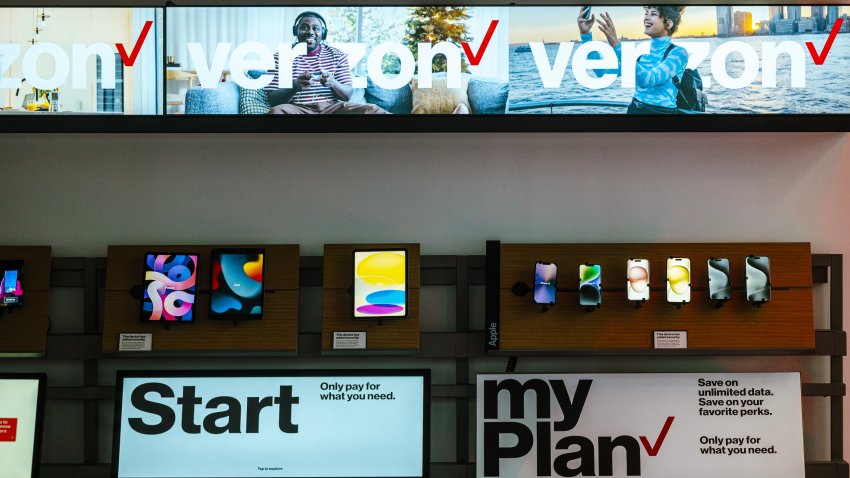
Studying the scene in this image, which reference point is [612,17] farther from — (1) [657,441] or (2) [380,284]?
(1) [657,441]

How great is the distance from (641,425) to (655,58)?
140cm

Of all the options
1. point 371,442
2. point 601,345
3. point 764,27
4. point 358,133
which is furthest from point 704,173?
point 371,442

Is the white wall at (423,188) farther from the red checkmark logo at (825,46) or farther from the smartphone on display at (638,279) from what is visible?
the red checkmark logo at (825,46)

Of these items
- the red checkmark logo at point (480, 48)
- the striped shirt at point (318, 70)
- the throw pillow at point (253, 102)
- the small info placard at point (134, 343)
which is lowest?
the small info placard at point (134, 343)

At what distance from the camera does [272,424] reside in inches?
111

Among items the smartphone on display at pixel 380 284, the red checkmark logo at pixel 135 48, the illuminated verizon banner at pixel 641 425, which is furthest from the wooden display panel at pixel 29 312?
the illuminated verizon banner at pixel 641 425

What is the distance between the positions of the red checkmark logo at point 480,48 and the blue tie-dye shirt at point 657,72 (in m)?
0.34

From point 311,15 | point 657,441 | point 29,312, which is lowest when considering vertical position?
point 657,441

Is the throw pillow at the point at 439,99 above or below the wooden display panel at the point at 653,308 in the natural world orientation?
above

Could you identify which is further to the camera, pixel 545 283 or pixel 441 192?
pixel 441 192

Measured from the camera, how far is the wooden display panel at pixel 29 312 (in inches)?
110

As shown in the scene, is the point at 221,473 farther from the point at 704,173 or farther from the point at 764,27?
the point at 764,27

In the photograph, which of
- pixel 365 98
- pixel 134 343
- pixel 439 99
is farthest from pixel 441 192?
pixel 134 343

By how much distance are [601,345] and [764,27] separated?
1.35 metres
